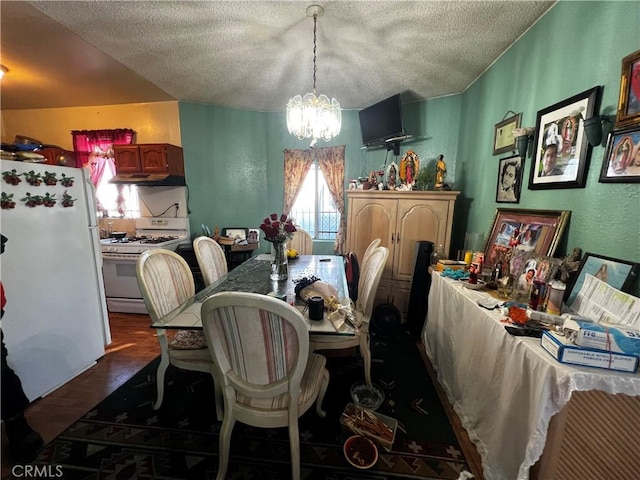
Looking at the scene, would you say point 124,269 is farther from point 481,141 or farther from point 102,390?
point 481,141

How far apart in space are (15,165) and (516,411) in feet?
9.96

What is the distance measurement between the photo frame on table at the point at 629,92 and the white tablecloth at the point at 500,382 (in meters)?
1.03

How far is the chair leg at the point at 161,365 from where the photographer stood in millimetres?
1587

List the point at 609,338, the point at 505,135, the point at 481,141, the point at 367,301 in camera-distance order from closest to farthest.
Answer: the point at 609,338 → the point at 367,301 → the point at 505,135 → the point at 481,141

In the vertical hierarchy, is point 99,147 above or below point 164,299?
above

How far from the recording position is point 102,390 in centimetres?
186

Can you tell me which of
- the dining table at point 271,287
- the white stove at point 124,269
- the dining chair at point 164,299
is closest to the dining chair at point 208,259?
the dining table at point 271,287

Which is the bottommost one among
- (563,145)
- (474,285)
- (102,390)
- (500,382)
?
(102,390)

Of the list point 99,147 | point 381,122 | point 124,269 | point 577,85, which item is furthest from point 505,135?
point 99,147

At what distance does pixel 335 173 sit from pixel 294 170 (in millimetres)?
626

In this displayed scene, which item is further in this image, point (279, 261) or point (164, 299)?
point (279, 261)

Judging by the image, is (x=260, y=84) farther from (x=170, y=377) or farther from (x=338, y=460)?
(x=338, y=460)

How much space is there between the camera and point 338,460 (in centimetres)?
135

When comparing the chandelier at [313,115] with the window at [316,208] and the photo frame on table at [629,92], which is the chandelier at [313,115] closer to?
the photo frame on table at [629,92]
